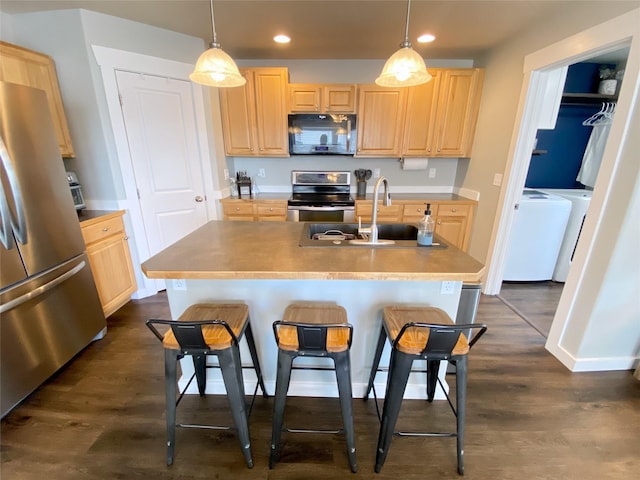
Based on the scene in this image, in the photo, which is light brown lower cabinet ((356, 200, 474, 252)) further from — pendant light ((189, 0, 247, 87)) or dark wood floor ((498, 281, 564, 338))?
pendant light ((189, 0, 247, 87))

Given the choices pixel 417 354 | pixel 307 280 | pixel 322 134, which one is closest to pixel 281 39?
pixel 322 134

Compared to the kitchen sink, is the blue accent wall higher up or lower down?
higher up

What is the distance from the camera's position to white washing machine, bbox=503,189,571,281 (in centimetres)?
293

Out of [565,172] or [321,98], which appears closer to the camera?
[321,98]

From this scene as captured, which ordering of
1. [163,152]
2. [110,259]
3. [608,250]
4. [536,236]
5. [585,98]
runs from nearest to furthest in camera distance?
[608,250] → [110,259] → [163,152] → [536,236] → [585,98]

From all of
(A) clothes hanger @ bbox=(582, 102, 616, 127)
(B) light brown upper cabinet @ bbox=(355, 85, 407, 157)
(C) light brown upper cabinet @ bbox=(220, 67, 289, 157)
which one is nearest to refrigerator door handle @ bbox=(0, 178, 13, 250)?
(C) light brown upper cabinet @ bbox=(220, 67, 289, 157)

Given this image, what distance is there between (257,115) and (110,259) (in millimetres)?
2196

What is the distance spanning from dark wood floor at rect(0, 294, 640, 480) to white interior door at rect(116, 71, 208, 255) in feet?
4.75

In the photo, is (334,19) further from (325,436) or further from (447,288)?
(325,436)

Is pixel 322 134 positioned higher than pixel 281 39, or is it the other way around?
pixel 281 39

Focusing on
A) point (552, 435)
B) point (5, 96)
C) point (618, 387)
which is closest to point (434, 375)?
point (552, 435)

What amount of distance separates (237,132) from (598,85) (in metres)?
4.27

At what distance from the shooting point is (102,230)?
2357mm

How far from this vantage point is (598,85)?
3.18 m
